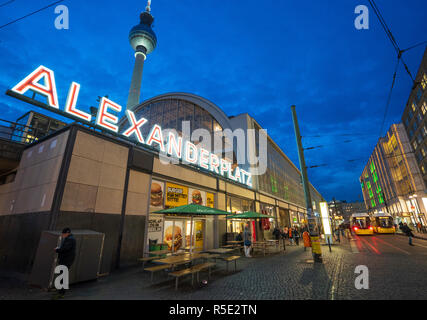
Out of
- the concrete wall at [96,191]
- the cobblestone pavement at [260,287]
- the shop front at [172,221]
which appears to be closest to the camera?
the cobblestone pavement at [260,287]

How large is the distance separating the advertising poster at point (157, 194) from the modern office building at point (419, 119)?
47308mm

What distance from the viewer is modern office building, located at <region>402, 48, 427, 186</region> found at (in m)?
35.6

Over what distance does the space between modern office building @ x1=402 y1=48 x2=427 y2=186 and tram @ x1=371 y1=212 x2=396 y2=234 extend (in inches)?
671

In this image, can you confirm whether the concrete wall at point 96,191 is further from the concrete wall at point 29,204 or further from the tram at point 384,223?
the tram at point 384,223

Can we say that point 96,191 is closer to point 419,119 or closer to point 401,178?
point 419,119

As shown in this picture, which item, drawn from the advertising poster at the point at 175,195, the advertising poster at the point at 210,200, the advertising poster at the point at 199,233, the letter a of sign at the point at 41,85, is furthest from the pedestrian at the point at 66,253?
the advertising poster at the point at 210,200

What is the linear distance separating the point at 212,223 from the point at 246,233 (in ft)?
13.0

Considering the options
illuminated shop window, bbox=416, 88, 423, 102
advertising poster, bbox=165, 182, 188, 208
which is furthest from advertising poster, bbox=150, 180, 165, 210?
illuminated shop window, bbox=416, 88, 423, 102

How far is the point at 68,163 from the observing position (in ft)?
28.6

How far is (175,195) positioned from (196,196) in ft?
7.66

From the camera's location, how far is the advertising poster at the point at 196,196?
15.7 metres

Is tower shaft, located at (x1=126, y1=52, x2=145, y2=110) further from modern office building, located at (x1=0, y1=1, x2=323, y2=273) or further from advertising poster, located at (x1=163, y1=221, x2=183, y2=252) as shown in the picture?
advertising poster, located at (x1=163, y1=221, x2=183, y2=252)

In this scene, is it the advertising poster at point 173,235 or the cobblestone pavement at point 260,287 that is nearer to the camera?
the cobblestone pavement at point 260,287
